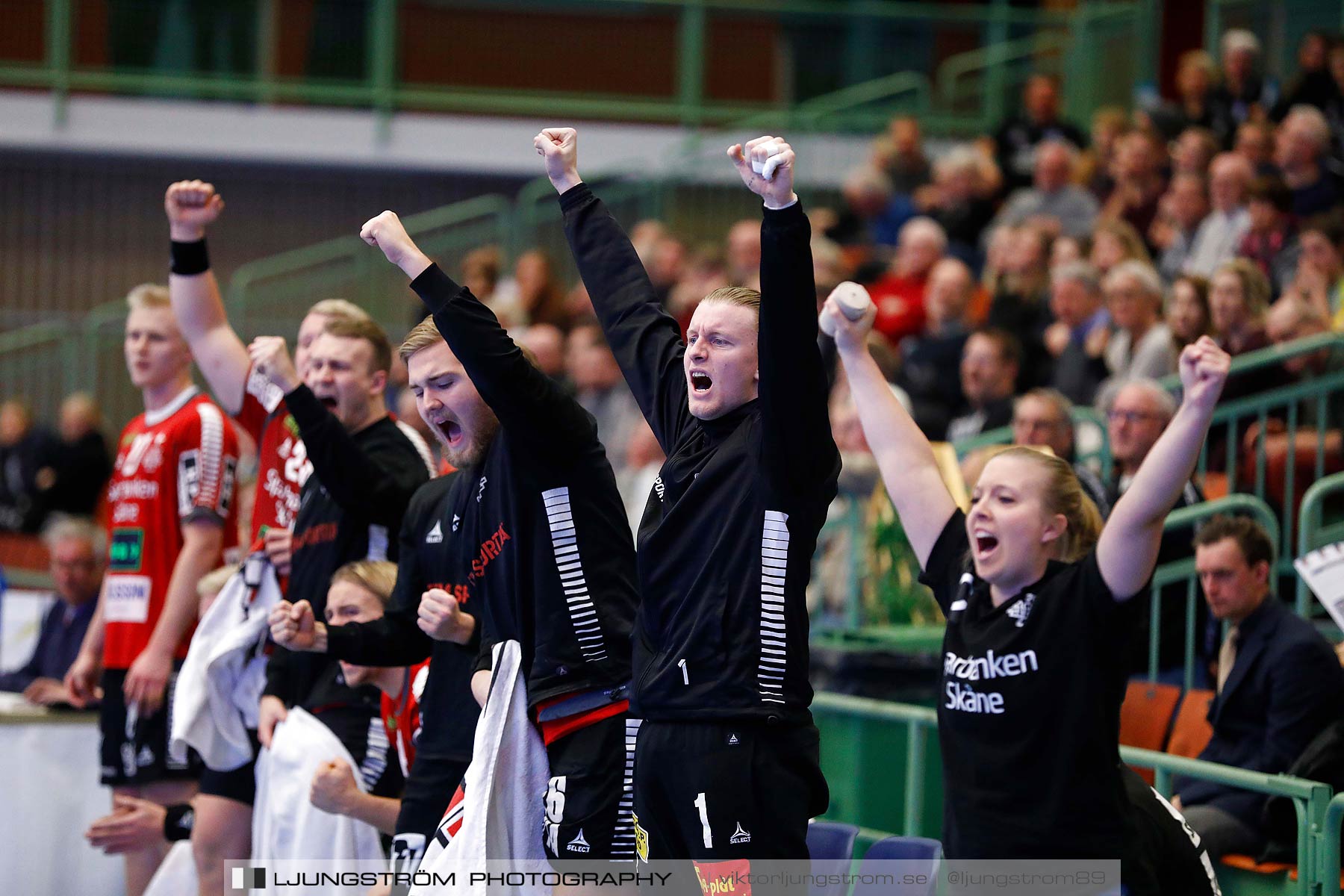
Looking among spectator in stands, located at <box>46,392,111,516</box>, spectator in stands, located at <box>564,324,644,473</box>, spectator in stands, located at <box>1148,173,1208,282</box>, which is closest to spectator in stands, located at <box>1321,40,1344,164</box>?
spectator in stands, located at <box>1148,173,1208,282</box>

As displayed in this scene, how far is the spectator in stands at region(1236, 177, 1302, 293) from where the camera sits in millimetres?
8945

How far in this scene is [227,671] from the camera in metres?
5.32

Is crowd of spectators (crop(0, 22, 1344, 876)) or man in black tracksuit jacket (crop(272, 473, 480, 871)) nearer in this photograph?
man in black tracksuit jacket (crop(272, 473, 480, 871))

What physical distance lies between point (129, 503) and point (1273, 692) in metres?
4.11

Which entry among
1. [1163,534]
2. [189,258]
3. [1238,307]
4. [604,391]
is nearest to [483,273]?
[604,391]

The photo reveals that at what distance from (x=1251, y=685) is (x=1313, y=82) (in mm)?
6454

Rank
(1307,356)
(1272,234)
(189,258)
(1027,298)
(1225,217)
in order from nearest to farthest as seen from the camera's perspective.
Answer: (189,258) → (1307,356) → (1272,234) → (1225,217) → (1027,298)

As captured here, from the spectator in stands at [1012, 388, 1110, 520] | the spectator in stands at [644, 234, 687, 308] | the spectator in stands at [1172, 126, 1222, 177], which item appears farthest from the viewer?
the spectator in stands at [644, 234, 687, 308]

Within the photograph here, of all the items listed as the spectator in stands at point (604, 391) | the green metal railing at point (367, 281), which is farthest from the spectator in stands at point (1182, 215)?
the green metal railing at point (367, 281)

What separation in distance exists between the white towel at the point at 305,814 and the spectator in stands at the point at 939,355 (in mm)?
4491

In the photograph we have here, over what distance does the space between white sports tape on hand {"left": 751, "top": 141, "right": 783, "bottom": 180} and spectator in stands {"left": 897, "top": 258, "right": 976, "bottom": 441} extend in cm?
556

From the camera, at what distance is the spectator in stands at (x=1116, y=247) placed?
9.30m

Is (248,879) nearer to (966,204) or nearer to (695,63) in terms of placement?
(966,204)

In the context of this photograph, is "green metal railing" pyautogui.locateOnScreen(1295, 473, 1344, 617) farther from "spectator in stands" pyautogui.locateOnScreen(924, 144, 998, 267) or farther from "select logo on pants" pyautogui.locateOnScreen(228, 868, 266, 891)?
"spectator in stands" pyautogui.locateOnScreen(924, 144, 998, 267)
